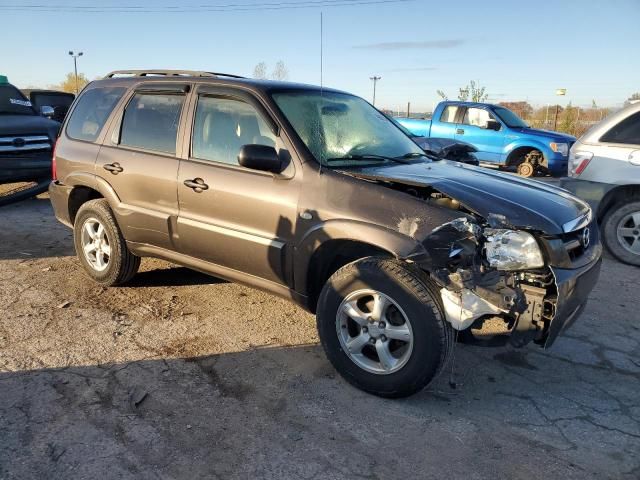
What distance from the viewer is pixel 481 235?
9.75 feet

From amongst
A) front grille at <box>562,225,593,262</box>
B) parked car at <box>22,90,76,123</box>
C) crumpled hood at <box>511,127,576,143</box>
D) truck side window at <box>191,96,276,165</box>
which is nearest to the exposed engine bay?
front grille at <box>562,225,593,262</box>

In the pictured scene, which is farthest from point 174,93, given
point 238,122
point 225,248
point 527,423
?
point 527,423

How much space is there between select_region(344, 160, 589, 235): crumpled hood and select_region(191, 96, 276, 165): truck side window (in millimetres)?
773

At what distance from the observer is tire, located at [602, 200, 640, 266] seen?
19.9 feet

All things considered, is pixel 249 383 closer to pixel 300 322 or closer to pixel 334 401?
pixel 334 401

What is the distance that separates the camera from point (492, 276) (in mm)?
2941

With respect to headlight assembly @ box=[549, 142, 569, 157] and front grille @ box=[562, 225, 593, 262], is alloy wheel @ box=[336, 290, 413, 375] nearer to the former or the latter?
front grille @ box=[562, 225, 593, 262]

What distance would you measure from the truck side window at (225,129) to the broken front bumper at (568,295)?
79.6 inches

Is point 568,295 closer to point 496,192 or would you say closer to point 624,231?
point 496,192

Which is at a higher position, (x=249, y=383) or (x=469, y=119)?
Answer: (x=469, y=119)

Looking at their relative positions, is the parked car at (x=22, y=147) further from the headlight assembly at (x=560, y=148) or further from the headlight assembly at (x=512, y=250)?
the headlight assembly at (x=560, y=148)

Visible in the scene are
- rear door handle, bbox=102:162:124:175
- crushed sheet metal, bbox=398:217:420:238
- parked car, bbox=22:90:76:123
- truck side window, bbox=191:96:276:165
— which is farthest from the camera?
parked car, bbox=22:90:76:123

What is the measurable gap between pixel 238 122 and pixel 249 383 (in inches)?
73.0

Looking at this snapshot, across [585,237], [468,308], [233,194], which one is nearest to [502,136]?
[585,237]
